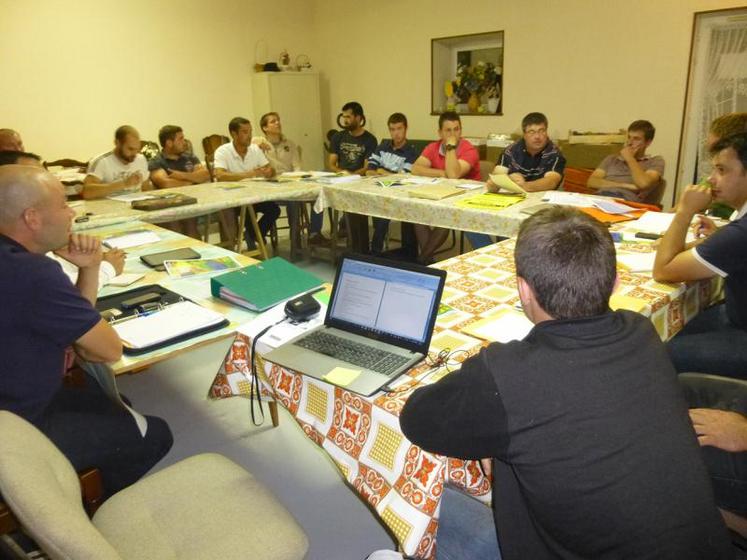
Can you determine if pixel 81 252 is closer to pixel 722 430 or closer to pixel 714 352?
pixel 722 430

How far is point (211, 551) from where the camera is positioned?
3.70ft

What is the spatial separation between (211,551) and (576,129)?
15.4 ft

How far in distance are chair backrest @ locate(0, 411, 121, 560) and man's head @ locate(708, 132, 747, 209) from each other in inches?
82.0

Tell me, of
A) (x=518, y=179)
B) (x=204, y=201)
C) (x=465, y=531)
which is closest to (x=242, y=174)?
(x=204, y=201)

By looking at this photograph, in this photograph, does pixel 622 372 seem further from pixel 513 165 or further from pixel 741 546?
pixel 513 165

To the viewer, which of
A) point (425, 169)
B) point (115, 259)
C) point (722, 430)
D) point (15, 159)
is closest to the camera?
point (722, 430)

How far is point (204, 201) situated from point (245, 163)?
4.02 ft

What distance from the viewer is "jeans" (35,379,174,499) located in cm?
140

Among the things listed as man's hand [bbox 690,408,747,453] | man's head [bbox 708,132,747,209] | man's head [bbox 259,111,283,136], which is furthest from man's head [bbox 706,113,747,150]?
man's head [bbox 259,111,283,136]

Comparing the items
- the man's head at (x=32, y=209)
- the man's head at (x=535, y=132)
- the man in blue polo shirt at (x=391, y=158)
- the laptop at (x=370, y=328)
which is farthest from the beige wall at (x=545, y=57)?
the man's head at (x=32, y=209)

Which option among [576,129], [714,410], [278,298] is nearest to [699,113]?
[576,129]

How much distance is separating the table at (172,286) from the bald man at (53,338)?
0.09m

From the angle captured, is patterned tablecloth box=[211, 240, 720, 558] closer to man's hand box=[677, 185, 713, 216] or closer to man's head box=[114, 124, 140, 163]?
man's hand box=[677, 185, 713, 216]

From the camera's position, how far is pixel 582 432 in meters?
0.79
